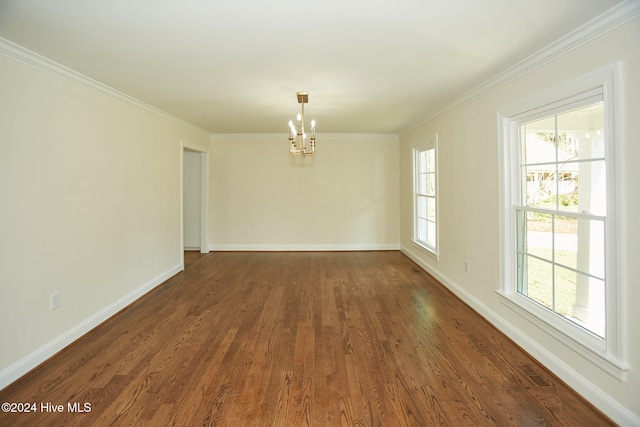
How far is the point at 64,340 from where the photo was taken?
2547mm

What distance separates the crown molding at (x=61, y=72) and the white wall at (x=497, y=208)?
Result: 3.72 m

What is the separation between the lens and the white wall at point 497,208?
5.39 ft

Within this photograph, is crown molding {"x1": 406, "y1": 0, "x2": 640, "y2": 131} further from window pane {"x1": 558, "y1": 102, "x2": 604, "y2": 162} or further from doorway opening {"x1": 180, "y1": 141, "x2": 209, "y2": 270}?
doorway opening {"x1": 180, "y1": 141, "x2": 209, "y2": 270}

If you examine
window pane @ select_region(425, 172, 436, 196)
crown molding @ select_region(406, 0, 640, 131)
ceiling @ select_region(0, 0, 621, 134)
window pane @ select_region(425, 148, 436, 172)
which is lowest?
window pane @ select_region(425, 172, 436, 196)

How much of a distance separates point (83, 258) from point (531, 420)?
3570 mm

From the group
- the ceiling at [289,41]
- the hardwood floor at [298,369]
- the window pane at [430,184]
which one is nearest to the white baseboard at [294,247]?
the window pane at [430,184]

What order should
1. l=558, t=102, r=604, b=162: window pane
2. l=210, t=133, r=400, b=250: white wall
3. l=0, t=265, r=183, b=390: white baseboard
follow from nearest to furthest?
l=558, t=102, r=604, b=162: window pane < l=0, t=265, r=183, b=390: white baseboard < l=210, t=133, r=400, b=250: white wall

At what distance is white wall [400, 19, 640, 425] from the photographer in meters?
1.64

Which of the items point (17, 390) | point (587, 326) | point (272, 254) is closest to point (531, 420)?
point (587, 326)

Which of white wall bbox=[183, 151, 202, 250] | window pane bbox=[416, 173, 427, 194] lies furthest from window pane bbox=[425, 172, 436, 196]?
white wall bbox=[183, 151, 202, 250]

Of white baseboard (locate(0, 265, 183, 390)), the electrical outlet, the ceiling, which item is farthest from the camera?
the electrical outlet

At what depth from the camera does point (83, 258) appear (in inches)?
110

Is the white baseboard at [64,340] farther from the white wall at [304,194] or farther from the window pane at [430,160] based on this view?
the window pane at [430,160]

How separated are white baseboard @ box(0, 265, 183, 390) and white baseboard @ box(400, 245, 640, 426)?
369 centimetres
